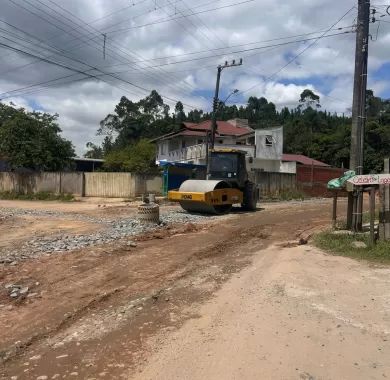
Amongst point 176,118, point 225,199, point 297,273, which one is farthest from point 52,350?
point 176,118

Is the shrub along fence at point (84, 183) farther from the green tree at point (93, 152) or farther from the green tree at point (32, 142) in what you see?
the green tree at point (93, 152)

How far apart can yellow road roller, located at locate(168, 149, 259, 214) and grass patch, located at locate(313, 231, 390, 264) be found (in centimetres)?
829

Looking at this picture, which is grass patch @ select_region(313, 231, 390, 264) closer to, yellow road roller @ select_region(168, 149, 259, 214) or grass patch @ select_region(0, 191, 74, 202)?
yellow road roller @ select_region(168, 149, 259, 214)

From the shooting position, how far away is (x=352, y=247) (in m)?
12.4

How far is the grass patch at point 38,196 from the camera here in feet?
117

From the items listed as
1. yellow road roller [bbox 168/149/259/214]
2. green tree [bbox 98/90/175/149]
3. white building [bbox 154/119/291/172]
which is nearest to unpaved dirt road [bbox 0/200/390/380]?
yellow road roller [bbox 168/149/259/214]

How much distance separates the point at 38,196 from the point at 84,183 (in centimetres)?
338

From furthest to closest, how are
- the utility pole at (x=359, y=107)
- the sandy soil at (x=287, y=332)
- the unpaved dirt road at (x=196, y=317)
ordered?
the utility pole at (x=359, y=107) < the unpaved dirt road at (x=196, y=317) < the sandy soil at (x=287, y=332)

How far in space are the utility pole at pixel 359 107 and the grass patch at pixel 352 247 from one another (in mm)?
1090

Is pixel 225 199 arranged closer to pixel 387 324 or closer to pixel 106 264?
pixel 106 264

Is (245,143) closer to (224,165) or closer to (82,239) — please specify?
(224,165)

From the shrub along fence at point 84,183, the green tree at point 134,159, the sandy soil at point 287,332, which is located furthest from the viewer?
the green tree at point 134,159

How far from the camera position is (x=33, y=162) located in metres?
41.8

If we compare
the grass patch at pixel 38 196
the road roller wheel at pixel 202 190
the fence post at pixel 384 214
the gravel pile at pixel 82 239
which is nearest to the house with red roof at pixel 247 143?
the grass patch at pixel 38 196
